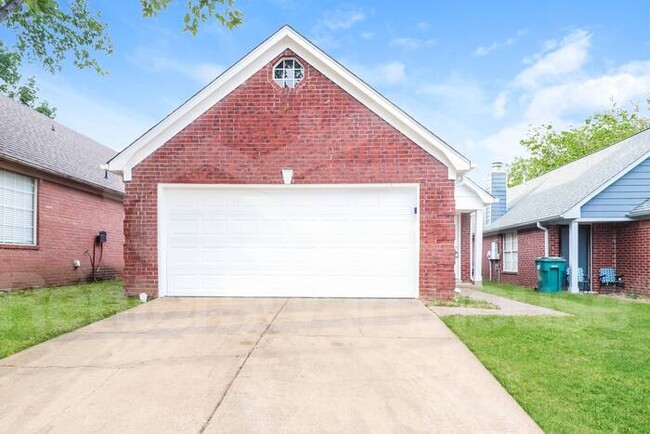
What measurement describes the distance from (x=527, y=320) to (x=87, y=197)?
12.7m

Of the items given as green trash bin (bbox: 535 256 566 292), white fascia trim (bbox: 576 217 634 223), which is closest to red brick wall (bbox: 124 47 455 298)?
green trash bin (bbox: 535 256 566 292)

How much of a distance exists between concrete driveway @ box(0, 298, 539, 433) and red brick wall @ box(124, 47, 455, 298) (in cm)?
288

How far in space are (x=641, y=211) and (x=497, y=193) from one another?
7.68 meters

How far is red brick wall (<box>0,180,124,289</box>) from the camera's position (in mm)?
10789

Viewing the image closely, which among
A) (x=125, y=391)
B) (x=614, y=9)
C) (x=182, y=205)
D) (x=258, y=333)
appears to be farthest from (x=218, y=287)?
(x=614, y=9)

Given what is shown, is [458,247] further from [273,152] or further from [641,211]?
[273,152]

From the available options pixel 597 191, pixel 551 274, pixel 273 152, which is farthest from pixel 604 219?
pixel 273 152

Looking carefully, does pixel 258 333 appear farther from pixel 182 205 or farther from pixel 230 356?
pixel 182 205

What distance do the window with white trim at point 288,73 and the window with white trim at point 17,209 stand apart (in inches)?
277

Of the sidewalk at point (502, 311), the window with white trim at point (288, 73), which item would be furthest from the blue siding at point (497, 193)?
the window with white trim at point (288, 73)

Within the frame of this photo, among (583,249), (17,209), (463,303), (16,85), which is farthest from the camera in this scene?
(16,85)

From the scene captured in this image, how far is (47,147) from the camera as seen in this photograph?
1311 centimetres

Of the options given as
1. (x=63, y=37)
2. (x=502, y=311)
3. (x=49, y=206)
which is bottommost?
(x=502, y=311)

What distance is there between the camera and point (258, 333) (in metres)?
5.84
